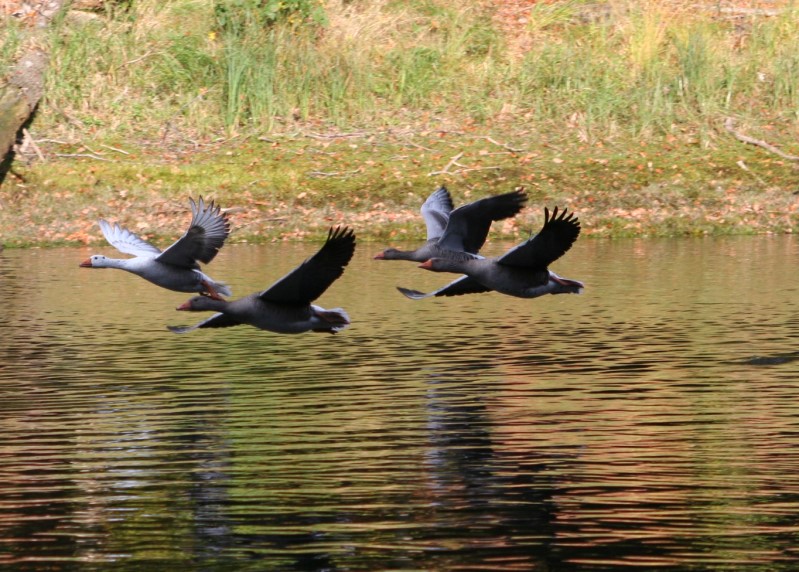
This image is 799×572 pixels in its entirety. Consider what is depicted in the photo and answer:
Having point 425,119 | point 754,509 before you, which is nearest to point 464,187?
point 425,119

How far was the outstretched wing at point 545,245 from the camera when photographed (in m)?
15.4

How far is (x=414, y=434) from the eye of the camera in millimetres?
14227

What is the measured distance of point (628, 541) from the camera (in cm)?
1048

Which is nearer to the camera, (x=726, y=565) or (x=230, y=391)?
(x=726, y=565)

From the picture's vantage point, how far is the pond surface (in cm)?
1066

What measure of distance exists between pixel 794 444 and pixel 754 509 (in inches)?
92.8

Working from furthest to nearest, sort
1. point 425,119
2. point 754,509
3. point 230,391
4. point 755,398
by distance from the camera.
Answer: point 425,119 < point 230,391 < point 755,398 < point 754,509

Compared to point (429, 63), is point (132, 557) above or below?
below

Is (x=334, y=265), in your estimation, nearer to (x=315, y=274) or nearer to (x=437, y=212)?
(x=315, y=274)

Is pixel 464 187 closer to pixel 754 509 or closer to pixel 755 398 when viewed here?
pixel 755 398

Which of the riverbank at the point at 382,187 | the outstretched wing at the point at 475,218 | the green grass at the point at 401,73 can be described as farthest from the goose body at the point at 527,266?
the green grass at the point at 401,73

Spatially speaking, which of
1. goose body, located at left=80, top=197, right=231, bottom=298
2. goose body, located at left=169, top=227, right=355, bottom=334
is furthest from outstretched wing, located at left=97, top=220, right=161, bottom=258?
goose body, located at left=169, top=227, right=355, bottom=334

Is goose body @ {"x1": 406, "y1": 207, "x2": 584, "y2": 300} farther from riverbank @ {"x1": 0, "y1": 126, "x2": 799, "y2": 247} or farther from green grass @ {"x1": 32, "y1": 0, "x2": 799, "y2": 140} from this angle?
green grass @ {"x1": 32, "y1": 0, "x2": 799, "y2": 140}

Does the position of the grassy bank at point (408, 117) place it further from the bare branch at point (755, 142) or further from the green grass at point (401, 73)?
the bare branch at point (755, 142)
